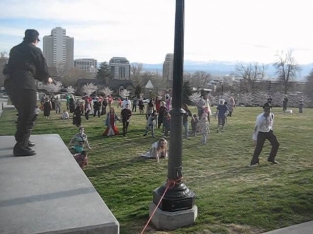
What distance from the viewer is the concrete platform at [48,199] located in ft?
11.0

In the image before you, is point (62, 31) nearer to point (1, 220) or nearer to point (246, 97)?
point (1, 220)

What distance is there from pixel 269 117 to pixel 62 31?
234 inches

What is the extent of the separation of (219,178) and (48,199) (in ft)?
18.7

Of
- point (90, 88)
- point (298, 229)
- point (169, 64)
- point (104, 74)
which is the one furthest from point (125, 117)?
point (104, 74)

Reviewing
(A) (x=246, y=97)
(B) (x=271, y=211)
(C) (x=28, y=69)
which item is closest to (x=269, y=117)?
(B) (x=271, y=211)

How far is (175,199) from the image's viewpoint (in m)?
4.80

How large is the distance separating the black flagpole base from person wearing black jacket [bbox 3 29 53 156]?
241 cm

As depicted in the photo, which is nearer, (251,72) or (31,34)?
(31,34)

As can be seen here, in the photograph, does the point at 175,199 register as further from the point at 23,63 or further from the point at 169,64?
the point at 169,64

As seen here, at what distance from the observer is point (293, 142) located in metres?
14.6

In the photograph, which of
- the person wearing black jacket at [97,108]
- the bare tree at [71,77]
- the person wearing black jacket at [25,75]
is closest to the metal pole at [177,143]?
the person wearing black jacket at [25,75]

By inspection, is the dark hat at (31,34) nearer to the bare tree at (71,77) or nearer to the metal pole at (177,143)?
the metal pole at (177,143)

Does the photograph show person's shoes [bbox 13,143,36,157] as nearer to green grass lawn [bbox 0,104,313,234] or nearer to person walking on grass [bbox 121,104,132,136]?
green grass lawn [bbox 0,104,313,234]

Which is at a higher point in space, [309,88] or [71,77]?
[71,77]
